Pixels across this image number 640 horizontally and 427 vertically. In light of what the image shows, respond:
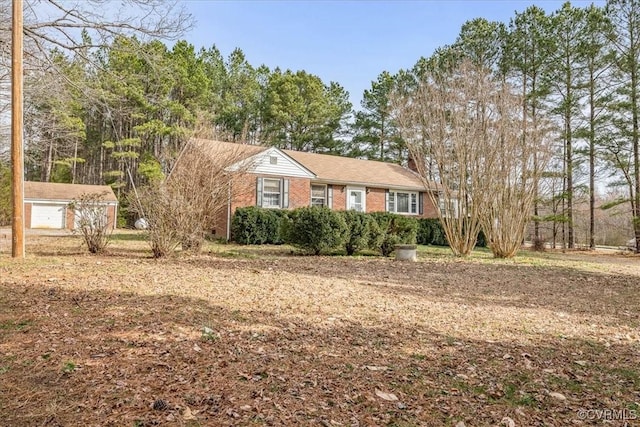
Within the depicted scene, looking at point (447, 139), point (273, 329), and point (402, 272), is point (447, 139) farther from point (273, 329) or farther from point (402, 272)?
point (273, 329)

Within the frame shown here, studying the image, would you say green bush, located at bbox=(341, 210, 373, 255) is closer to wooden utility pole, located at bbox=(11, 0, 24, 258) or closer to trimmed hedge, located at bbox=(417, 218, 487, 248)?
wooden utility pole, located at bbox=(11, 0, 24, 258)

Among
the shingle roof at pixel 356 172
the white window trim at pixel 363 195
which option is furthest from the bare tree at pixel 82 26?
the white window trim at pixel 363 195

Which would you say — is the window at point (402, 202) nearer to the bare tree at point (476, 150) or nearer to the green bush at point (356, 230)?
the bare tree at point (476, 150)

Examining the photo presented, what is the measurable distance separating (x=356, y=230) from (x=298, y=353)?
883 cm

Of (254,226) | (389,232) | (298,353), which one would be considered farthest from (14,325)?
(254,226)

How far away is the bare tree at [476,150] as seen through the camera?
11992mm

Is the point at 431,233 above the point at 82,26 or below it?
below

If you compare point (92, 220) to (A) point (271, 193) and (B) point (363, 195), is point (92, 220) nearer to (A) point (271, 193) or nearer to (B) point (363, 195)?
(A) point (271, 193)

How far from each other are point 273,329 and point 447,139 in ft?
32.5

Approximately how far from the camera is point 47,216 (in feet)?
82.0

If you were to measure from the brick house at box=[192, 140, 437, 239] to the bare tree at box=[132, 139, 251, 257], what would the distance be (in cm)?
170

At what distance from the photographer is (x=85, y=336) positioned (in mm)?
3535

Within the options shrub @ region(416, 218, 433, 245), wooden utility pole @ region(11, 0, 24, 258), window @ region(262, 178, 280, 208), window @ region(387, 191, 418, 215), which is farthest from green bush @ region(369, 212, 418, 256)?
wooden utility pole @ region(11, 0, 24, 258)

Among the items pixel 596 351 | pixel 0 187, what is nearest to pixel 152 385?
pixel 596 351
